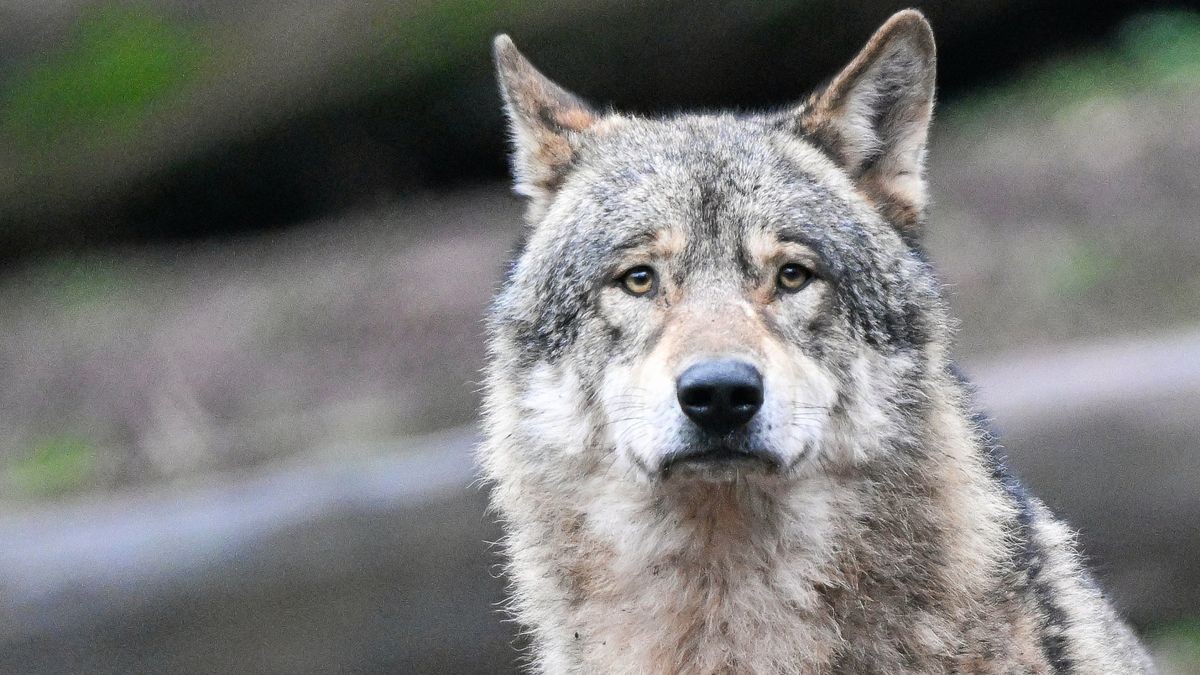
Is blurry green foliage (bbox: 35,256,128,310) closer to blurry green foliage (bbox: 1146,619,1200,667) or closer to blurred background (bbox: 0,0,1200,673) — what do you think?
blurred background (bbox: 0,0,1200,673)

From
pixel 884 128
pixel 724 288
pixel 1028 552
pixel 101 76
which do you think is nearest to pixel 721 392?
pixel 724 288

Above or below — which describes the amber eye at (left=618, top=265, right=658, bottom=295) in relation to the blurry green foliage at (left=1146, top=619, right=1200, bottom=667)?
above

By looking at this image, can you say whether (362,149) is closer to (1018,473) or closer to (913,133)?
(1018,473)

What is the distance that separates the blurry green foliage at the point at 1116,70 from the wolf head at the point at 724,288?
739 centimetres

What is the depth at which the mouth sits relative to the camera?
169 inches

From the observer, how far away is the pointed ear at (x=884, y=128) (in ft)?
16.5

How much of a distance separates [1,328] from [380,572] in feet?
15.4

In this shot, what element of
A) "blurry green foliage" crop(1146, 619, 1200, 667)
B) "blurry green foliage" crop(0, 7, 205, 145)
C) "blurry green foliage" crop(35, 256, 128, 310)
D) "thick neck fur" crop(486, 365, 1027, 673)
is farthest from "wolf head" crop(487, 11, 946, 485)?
"blurry green foliage" crop(35, 256, 128, 310)

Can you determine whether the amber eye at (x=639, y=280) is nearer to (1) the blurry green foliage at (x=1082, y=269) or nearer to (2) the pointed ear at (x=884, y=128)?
(2) the pointed ear at (x=884, y=128)

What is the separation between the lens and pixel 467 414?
9992 mm

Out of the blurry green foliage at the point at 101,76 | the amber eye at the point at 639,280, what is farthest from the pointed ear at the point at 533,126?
the blurry green foliage at the point at 101,76

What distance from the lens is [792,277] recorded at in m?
4.72

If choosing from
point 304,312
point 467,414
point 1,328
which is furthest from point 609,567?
point 1,328

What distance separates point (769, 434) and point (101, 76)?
27.2 ft
